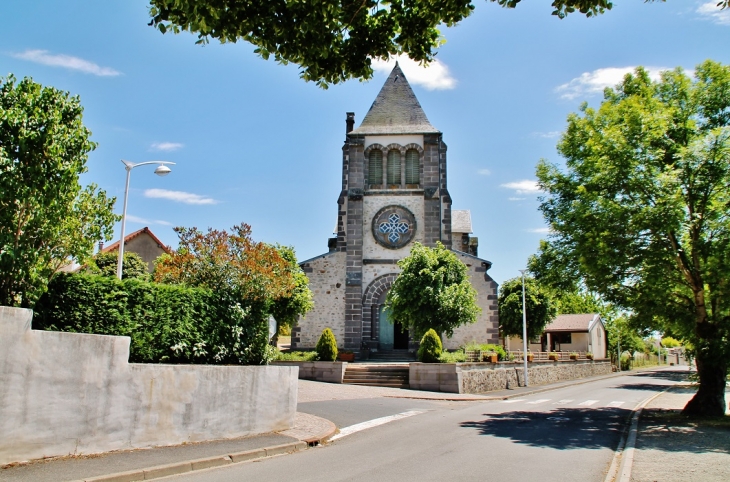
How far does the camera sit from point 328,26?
6.83 metres

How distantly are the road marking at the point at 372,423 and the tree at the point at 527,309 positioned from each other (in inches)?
1140

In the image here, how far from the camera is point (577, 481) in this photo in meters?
8.06

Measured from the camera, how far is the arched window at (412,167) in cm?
3503

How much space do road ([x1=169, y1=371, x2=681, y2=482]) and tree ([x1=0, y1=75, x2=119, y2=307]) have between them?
366 cm

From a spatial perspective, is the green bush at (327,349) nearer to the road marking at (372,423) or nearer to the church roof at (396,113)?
the road marking at (372,423)

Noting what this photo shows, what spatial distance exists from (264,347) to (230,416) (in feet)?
6.36

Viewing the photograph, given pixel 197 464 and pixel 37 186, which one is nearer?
pixel 37 186

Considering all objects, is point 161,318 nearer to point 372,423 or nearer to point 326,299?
point 372,423

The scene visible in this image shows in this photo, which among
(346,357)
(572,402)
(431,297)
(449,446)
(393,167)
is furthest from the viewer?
(393,167)

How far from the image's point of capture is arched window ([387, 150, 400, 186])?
115 feet

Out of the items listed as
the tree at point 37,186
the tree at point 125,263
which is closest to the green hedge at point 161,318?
the tree at point 37,186

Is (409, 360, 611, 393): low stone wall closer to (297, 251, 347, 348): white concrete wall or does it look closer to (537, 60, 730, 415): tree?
(537, 60, 730, 415): tree

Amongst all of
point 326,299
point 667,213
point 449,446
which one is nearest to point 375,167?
point 326,299

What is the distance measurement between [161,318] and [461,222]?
37.5 m
